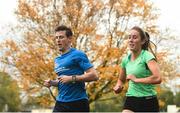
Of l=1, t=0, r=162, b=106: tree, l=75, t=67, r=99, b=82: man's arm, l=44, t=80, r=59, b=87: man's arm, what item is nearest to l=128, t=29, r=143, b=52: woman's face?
l=75, t=67, r=99, b=82: man's arm

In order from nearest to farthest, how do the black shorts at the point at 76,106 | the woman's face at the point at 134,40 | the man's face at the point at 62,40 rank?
the woman's face at the point at 134,40 < the black shorts at the point at 76,106 < the man's face at the point at 62,40

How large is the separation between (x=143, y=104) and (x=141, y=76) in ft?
1.06

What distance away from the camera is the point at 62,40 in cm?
582

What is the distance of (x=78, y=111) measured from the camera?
18.5 feet

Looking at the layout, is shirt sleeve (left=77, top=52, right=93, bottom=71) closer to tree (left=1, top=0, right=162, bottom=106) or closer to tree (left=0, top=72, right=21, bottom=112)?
tree (left=1, top=0, right=162, bottom=106)

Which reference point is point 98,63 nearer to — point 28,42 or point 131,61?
point 28,42

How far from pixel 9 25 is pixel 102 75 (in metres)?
5.67

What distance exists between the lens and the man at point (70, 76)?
219 inches

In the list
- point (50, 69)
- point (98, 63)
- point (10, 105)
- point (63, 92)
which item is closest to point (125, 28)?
point (98, 63)

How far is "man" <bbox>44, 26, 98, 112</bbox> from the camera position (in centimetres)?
556

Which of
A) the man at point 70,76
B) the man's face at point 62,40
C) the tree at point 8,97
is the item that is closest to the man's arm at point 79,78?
the man at point 70,76

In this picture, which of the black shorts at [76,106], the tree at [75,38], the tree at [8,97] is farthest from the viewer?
the tree at [8,97]

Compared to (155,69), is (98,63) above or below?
below

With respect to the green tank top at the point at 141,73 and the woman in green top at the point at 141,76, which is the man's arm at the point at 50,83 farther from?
the green tank top at the point at 141,73
